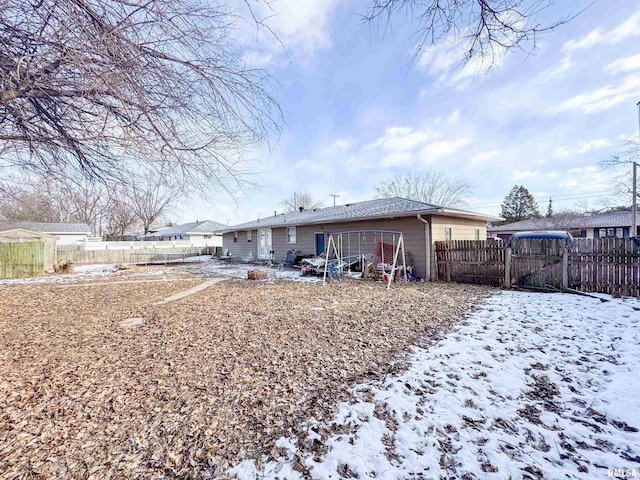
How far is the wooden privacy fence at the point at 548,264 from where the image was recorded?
6664 mm

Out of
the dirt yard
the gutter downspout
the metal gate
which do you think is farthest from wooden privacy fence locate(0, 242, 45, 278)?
the metal gate

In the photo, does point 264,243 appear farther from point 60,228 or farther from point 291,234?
point 60,228

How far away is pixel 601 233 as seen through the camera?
2483cm

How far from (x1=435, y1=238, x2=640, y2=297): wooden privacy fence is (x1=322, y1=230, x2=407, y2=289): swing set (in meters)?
1.55

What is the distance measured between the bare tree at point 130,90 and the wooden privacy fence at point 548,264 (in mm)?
8283

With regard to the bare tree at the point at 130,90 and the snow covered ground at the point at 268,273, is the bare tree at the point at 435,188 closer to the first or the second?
the snow covered ground at the point at 268,273

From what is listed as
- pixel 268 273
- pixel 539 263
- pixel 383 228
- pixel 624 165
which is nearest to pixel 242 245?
pixel 268 273

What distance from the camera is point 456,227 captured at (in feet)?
37.2

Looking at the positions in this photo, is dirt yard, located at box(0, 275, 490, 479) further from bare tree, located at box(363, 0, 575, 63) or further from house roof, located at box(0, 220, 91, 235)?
house roof, located at box(0, 220, 91, 235)

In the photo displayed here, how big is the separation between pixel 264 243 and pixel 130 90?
15.6 m

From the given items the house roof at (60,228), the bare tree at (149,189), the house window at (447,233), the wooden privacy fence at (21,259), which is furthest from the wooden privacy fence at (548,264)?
the house roof at (60,228)

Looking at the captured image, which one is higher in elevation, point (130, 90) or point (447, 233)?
point (130, 90)

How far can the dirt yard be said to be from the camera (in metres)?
2.02

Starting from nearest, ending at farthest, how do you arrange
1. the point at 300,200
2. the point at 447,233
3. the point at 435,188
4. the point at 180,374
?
the point at 180,374
the point at 447,233
the point at 435,188
the point at 300,200
